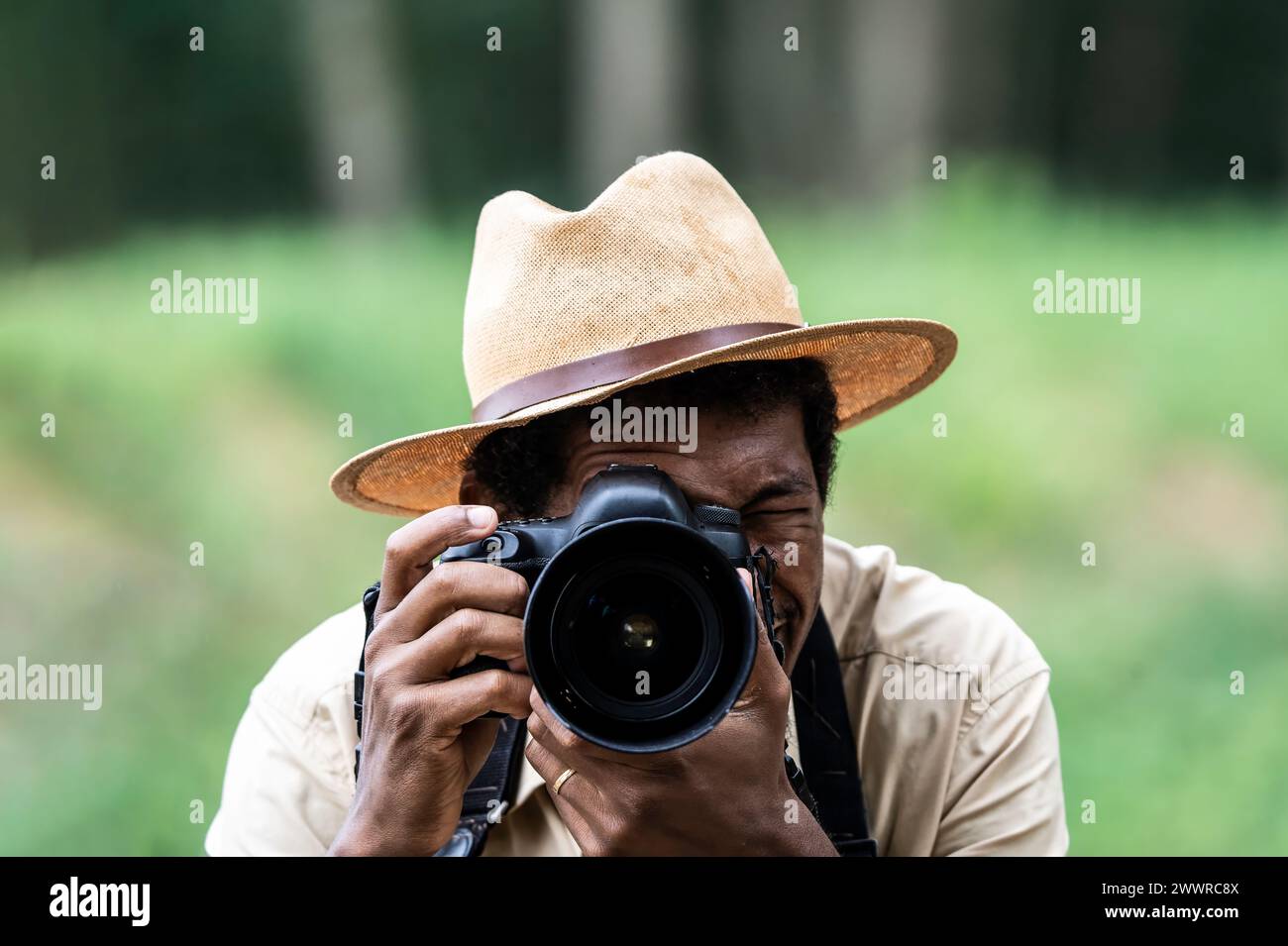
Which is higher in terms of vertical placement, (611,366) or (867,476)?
(611,366)

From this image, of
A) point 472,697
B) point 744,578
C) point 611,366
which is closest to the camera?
point 744,578

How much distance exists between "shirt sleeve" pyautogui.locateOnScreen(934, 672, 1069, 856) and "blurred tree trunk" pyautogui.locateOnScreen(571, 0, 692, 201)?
4.08m

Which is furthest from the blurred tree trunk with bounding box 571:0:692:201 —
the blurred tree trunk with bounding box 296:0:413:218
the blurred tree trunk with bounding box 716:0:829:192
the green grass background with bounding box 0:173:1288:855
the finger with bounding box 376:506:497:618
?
the finger with bounding box 376:506:497:618

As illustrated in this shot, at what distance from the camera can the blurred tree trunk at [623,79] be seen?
5.98m

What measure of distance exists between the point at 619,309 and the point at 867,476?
299 cm

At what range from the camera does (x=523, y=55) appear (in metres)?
6.55

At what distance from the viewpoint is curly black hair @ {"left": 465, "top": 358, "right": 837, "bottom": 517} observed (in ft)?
6.57

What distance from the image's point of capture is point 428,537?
180cm

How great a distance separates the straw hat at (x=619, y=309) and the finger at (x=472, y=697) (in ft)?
1.32

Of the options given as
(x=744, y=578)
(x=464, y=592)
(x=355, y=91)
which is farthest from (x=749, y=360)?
(x=355, y=91)

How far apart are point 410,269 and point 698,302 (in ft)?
13.4

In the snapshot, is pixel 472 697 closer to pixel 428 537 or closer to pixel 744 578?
pixel 428 537

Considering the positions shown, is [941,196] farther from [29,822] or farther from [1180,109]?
[29,822]
